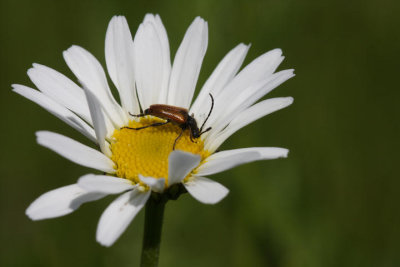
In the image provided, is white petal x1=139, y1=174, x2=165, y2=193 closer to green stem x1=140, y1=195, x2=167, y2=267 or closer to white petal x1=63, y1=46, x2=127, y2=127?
green stem x1=140, y1=195, x2=167, y2=267

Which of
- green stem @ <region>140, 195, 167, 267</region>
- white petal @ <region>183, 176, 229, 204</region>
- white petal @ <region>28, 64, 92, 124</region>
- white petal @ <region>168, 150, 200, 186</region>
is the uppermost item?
white petal @ <region>28, 64, 92, 124</region>

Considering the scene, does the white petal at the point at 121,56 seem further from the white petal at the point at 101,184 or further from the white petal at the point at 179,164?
the white petal at the point at 179,164

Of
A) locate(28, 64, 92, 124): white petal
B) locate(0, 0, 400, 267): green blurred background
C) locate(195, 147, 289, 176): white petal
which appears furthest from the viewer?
locate(0, 0, 400, 267): green blurred background

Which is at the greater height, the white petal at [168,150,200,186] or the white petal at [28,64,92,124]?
the white petal at [28,64,92,124]

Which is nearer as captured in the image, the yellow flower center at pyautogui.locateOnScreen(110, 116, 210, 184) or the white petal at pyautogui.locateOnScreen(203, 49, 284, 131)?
the yellow flower center at pyautogui.locateOnScreen(110, 116, 210, 184)

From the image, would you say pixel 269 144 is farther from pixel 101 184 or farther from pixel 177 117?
pixel 101 184

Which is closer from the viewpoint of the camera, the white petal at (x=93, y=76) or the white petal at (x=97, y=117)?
the white petal at (x=97, y=117)

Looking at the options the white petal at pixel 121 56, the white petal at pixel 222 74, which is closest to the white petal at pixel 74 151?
the white petal at pixel 121 56

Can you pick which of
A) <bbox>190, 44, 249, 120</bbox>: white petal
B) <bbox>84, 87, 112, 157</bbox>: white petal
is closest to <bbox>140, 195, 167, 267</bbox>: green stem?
<bbox>84, 87, 112, 157</bbox>: white petal

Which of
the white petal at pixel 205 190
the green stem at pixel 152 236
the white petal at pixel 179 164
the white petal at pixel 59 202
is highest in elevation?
the white petal at pixel 179 164
